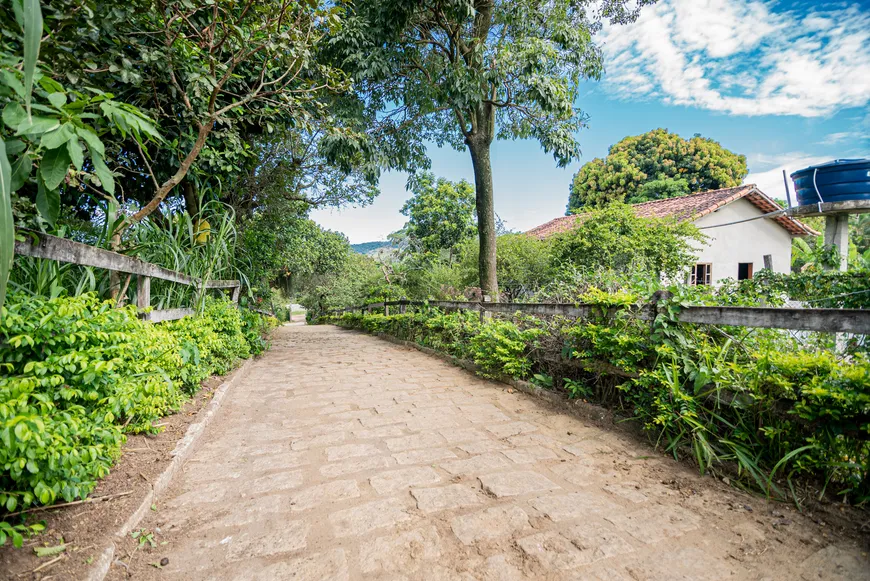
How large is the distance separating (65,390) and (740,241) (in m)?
17.3

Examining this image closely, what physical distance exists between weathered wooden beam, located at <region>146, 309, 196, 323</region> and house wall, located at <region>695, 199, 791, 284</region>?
1418cm

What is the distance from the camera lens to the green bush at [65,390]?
1.42m

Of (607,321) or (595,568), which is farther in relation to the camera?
(607,321)

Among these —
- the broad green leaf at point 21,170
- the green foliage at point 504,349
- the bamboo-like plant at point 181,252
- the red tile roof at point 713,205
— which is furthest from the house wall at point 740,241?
the broad green leaf at point 21,170

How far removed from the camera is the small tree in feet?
61.8

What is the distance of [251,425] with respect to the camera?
3385 millimetres

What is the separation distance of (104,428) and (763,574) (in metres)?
2.99

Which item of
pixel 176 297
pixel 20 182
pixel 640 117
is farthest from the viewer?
pixel 640 117

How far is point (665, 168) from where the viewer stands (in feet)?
67.1

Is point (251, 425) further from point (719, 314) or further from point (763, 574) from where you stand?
point (719, 314)

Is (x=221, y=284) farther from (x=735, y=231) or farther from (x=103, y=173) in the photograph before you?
(x=735, y=231)

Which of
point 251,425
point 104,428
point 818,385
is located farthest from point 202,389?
point 818,385

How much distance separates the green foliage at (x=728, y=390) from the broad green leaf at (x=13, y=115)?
3.56m

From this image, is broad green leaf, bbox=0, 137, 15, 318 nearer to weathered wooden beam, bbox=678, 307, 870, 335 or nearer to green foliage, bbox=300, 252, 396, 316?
weathered wooden beam, bbox=678, 307, 870, 335
